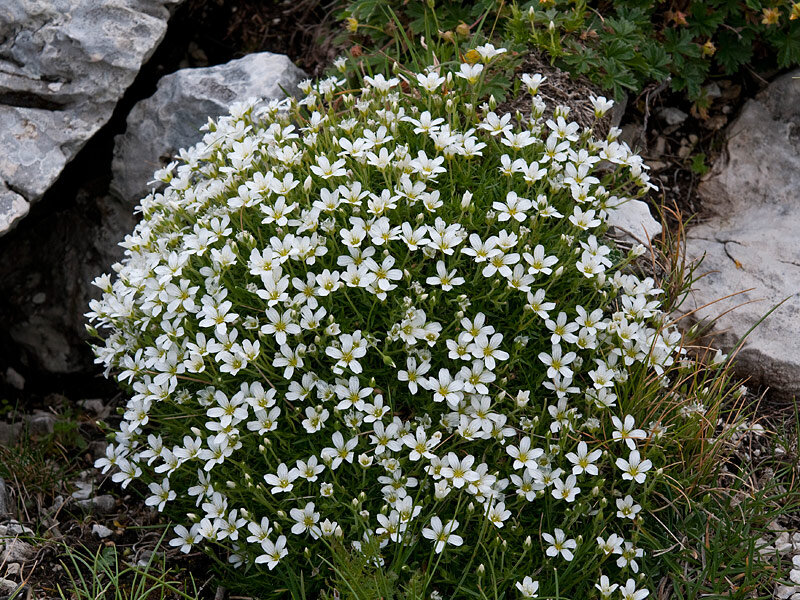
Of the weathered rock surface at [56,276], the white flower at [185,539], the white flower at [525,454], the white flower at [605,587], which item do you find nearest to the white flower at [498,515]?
the white flower at [525,454]

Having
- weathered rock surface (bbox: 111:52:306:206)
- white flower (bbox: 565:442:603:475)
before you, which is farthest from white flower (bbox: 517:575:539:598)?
weathered rock surface (bbox: 111:52:306:206)

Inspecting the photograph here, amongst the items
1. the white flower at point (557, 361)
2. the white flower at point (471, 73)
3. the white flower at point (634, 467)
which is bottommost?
the white flower at point (634, 467)

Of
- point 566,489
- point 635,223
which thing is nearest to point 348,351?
point 566,489

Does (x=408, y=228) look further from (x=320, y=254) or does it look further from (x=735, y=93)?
(x=735, y=93)

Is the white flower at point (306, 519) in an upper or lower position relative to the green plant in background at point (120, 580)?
upper

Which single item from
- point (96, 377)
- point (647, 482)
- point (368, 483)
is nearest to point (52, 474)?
point (96, 377)

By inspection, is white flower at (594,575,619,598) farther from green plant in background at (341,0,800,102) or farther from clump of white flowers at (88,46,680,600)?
green plant in background at (341,0,800,102)

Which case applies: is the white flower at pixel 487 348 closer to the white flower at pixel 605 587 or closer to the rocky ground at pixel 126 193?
the white flower at pixel 605 587

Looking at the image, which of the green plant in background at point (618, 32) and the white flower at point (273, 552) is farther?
the green plant in background at point (618, 32)
